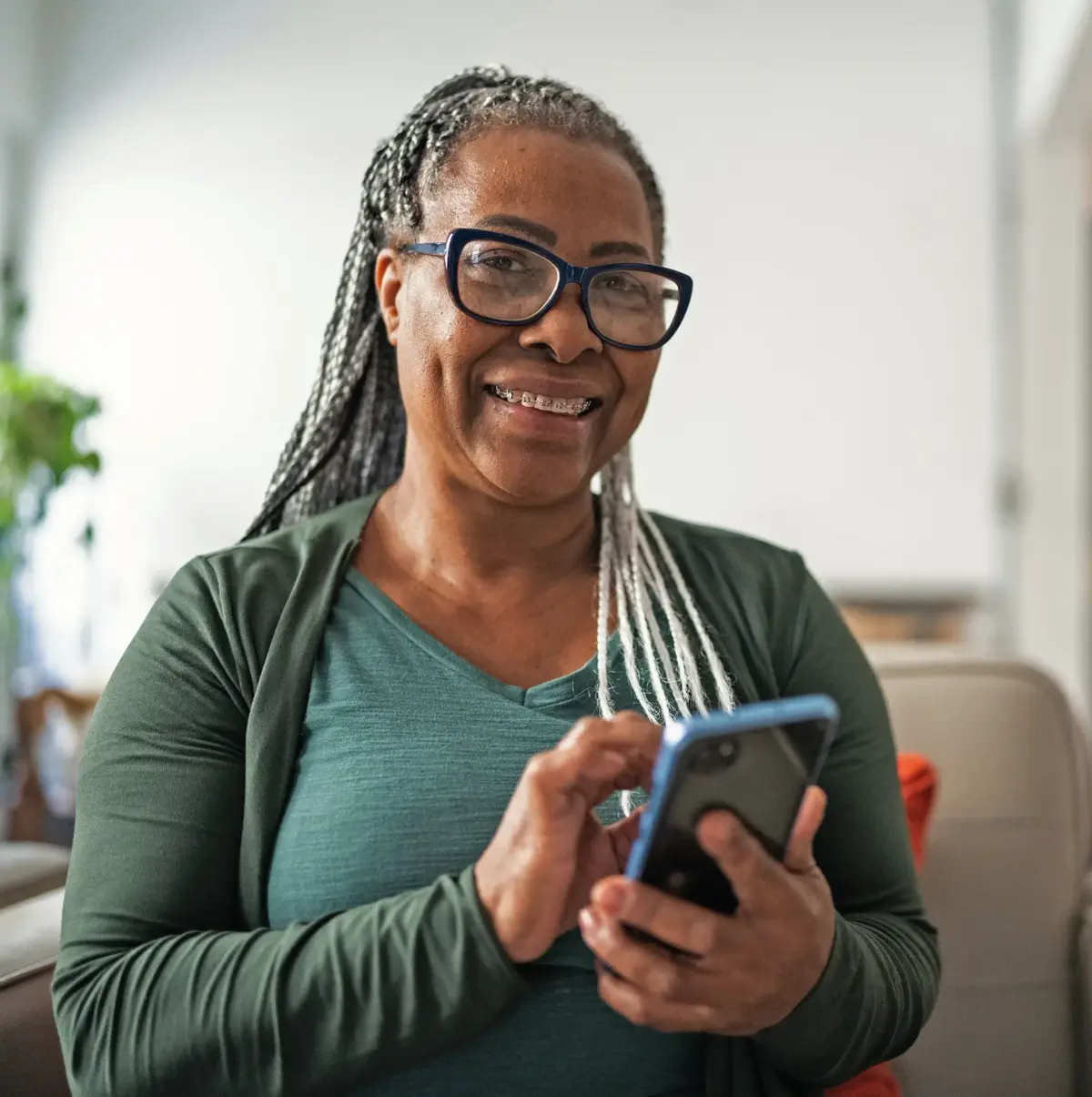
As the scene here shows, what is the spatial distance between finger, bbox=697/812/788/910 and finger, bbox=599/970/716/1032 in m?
0.07

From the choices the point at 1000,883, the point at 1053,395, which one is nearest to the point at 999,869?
the point at 1000,883

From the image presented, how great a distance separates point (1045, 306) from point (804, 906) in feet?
9.54

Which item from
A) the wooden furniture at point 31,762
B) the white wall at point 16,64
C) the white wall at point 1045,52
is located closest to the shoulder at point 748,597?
the white wall at point 1045,52

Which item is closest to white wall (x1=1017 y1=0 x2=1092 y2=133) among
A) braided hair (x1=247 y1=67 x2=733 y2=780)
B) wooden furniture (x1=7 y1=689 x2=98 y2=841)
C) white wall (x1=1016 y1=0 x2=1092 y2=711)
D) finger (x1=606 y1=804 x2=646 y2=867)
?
white wall (x1=1016 y1=0 x2=1092 y2=711)

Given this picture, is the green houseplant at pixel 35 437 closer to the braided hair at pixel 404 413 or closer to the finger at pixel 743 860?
the braided hair at pixel 404 413

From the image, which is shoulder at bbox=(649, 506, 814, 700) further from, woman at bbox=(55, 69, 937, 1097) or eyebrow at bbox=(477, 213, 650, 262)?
eyebrow at bbox=(477, 213, 650, 262)

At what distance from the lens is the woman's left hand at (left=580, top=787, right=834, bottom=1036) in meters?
0.65

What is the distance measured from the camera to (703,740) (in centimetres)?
59

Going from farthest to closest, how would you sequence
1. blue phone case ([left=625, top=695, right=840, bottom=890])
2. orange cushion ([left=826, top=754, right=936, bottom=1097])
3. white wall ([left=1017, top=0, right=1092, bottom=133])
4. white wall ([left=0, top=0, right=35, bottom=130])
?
white wall ([left=0, top=0, right=35, bottom=130]) < white wall ([left=1017, top=0, right=1092, bottom=133]) < orange cushion ([left=826, top=754, right=936, bottom=1097]) < blue phone case ([left=625, top=695, right=840, bottom=890])

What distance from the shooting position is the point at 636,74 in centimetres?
346

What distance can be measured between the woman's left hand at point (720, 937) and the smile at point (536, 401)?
372 mm

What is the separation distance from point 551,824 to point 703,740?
127mm

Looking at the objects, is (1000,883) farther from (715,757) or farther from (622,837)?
(715,757)

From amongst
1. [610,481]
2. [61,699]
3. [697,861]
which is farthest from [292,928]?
[61,699]
